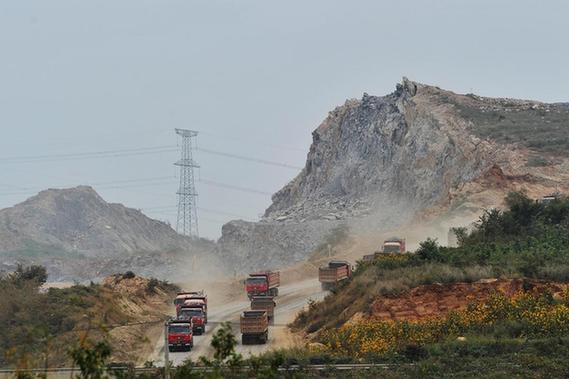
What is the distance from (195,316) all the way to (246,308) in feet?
38.5

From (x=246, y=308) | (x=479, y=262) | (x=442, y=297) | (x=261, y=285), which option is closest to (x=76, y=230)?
(x=261, y=285)

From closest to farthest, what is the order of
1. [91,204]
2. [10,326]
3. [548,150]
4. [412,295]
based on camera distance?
[412,295] → [10,326] → [548,150] → [91,204]

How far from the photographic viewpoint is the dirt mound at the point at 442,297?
1574 inches

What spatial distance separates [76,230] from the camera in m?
164

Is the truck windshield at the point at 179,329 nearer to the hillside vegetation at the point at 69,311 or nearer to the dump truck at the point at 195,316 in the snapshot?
the hillside vegetation at the point at 69,311

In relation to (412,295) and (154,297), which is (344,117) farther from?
(412,295)

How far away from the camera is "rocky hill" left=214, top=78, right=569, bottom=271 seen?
8994 centimetres

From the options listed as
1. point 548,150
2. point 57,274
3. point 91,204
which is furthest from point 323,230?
point 91,204

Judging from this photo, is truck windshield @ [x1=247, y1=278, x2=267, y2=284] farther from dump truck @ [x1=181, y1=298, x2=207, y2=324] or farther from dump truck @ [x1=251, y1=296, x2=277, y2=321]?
dump truck @ [x1=251, y1=296, x2=277, y2=321]

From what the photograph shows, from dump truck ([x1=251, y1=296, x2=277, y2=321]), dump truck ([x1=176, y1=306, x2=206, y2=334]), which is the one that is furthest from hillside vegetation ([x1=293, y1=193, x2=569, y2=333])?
dump truck ([x1=176, y1=306, x2=206, y2=334])

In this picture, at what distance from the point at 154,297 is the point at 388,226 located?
41321mm

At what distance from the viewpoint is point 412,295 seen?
41.3 meters

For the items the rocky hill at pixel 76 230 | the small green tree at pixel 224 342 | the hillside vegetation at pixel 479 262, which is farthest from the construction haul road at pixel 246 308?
the rocky hill at pixel 76 230

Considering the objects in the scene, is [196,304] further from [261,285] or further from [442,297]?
[442,297]
